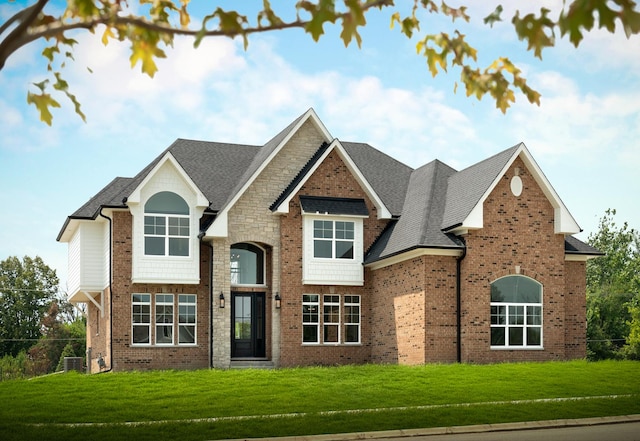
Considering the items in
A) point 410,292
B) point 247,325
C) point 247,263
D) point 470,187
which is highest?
point 470,187

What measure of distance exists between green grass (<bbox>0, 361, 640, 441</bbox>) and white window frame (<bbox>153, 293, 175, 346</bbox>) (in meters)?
3.86

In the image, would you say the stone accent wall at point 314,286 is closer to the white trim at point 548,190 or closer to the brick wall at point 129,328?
the brick wall at point 129,328

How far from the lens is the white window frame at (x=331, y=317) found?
98.3 ft

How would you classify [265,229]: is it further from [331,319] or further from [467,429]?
[467,429]

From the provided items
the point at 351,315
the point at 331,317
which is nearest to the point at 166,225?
the point at 331,317

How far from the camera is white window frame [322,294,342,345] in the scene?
29953mm

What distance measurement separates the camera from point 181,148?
109 ft

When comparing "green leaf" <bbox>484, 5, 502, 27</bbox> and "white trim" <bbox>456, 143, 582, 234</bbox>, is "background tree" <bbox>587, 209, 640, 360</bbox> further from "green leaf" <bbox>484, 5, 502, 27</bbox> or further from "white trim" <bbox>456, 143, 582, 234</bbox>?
"green leaf" <bbox>484, 5, 502, 27</bbox>

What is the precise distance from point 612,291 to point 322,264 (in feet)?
115

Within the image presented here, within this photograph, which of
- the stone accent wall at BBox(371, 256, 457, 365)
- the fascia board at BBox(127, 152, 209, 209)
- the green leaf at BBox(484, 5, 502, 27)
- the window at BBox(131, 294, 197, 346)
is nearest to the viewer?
the green leaf at BBox(484, 5, 502, 27)

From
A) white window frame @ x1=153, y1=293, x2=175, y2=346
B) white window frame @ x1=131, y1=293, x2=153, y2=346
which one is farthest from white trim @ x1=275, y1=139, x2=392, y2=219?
white window frame @ x1=131, y1=293, x2=153, y2=346

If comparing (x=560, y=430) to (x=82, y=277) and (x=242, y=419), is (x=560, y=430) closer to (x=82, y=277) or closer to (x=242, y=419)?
(x=242, y=419)

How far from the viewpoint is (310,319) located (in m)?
29.8

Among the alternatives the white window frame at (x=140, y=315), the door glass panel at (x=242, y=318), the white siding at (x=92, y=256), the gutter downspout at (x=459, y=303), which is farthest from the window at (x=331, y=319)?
the white siding at (x=92, y=256)
